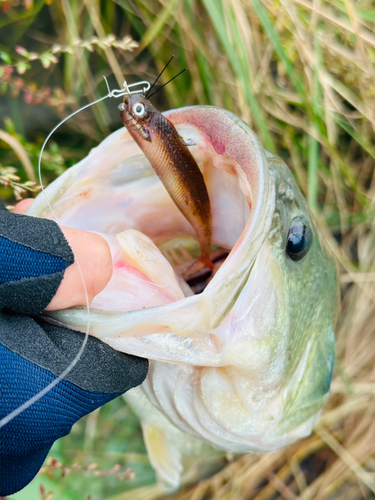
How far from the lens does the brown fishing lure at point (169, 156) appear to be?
82 cm

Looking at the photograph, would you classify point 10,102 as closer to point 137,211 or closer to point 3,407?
point 137,211

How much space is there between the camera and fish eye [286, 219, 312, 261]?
983 mm

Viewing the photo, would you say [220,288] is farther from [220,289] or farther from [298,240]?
[298,240]

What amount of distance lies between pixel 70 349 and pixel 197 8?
1358mm

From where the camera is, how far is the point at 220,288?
31.8 inches

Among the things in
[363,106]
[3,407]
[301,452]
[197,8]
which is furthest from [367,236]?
[3,407]

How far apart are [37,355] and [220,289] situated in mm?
350

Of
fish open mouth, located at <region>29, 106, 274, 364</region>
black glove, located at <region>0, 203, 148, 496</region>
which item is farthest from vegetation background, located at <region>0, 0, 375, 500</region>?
black glove, located at <region>0, 203, 148, 496</region>

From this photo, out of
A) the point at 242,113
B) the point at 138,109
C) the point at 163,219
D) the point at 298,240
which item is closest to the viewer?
the point at 138,109

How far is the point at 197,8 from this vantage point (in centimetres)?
167

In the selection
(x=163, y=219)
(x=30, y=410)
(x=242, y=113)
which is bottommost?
(x=30, y=410)

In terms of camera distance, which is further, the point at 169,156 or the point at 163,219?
the point at 163,219

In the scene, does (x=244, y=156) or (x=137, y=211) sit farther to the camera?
(x=137, y=211)

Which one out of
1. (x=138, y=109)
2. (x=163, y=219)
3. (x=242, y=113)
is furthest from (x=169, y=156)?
(x=242, y=113)
